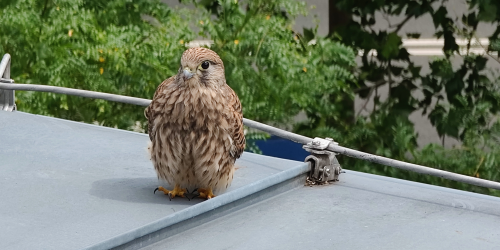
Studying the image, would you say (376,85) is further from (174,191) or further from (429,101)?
(174,191)

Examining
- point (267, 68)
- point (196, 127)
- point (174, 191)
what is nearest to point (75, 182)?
point (174, 191)

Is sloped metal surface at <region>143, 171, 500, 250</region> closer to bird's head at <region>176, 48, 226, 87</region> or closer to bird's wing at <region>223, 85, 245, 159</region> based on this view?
bird's wing at <region>223, 85, 245, 159</region>

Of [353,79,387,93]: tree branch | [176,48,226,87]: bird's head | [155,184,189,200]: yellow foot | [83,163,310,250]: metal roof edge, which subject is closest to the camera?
[83,163,310,250]: metal roof edge

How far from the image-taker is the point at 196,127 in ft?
6.81

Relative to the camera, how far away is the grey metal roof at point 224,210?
1773 mm

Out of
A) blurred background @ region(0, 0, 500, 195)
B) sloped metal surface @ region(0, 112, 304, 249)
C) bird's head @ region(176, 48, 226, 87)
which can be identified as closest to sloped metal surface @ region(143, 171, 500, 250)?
sloped metal surface @ region(0, 112, 304, 249)

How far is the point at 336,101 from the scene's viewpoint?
492cm

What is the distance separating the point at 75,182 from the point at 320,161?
2.39 ft

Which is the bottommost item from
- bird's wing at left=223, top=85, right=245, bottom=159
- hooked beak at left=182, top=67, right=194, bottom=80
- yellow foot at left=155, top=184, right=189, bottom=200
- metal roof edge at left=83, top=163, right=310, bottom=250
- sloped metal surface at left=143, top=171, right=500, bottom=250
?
sloped metal surface at left=143, top=171, right=500, bottom=250

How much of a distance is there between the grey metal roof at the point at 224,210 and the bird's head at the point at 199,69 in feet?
1.01

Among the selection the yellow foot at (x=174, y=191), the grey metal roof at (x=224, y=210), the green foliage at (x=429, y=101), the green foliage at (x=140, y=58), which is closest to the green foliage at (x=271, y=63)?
the green foliage at (x=140, y=58)

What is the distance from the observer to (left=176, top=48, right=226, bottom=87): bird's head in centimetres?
204

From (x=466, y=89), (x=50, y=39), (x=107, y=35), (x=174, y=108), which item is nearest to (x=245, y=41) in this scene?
(x=107, y=35)

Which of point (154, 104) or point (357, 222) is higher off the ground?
point (154, 104)
